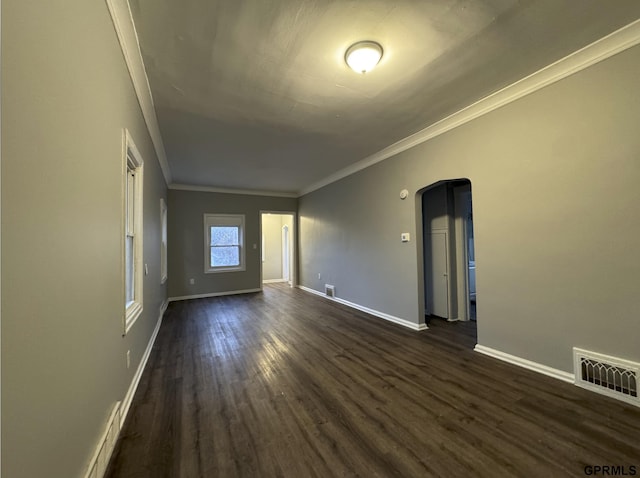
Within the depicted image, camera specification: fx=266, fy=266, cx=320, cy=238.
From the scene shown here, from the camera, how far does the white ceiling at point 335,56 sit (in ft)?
5.65

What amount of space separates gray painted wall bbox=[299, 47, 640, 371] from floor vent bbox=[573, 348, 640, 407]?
0.23 ft

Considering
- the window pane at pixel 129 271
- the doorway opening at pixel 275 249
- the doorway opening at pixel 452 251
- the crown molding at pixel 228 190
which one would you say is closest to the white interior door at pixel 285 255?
the doorway opening at pixel 275 249

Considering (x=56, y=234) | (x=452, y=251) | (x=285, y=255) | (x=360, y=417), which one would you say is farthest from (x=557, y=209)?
(x=285, y=255)

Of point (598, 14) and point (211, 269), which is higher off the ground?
point (598, 14)

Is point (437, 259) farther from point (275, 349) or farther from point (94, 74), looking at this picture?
point (94, 74)

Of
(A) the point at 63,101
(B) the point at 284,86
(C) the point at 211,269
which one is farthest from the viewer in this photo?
(C) the point at 211,269

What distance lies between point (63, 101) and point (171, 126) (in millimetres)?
2531

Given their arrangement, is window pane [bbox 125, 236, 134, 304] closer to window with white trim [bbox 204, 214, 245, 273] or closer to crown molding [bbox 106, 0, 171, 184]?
crown molding [bbox 106, 0, 171, 184]

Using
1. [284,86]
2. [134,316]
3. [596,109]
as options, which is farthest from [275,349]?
[596,109]

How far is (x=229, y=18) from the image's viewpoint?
1.76 meters

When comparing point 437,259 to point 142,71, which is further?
point 437,259

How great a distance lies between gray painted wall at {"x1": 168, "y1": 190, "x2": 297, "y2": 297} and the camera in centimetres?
618

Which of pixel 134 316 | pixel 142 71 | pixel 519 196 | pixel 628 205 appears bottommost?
pixel 134 316

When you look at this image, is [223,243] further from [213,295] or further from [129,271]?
[129,271]
